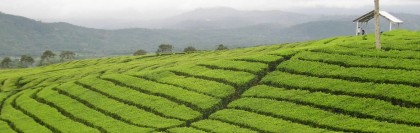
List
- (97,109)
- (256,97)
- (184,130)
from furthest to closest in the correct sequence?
(97,109), (256,97), (184,130)

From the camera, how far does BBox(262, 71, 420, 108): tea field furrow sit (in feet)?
140

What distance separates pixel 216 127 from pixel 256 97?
7.70 meters

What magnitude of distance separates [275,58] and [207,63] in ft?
36.0

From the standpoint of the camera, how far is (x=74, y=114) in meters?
Answer: 58.9

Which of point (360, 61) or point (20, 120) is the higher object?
point (360, 61)

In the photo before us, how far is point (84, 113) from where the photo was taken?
58.4 m

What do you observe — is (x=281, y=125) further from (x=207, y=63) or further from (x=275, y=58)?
(x=207, y=63)

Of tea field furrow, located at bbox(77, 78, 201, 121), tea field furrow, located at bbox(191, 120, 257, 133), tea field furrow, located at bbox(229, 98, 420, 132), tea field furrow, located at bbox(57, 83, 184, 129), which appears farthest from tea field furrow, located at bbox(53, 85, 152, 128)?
tea field furrow, located at bbox(229, 98, 420, 132)

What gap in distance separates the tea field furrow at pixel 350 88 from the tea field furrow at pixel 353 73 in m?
1.10

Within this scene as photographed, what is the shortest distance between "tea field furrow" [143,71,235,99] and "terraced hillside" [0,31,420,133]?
0.15 m

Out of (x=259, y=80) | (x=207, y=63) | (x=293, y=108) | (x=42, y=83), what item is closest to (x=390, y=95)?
(x=293, y=108)

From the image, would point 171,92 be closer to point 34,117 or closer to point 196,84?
point 196,84

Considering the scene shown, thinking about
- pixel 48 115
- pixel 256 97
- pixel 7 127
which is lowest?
pixel 7 127

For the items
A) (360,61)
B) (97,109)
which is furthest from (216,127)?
(97,109)
